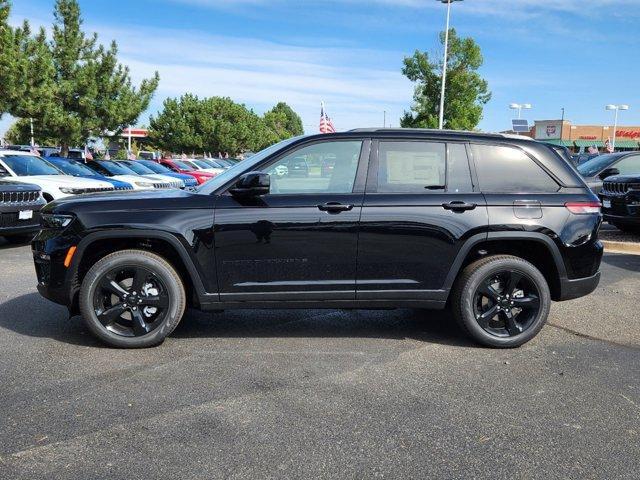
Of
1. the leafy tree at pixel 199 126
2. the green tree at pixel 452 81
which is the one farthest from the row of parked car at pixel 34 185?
the leafy tree at pixel 199 126

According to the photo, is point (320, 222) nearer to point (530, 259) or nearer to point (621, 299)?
point (530, 259)

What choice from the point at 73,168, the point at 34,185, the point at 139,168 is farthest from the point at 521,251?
the point at 139,168

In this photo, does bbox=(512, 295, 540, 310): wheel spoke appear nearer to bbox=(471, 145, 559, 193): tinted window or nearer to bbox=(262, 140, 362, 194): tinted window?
bbox=(471, 145, 559, 193): tinted window

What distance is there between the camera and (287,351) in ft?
15.0

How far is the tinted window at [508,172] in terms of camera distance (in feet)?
15.5

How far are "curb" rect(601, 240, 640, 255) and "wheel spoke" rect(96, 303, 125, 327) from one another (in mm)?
8134

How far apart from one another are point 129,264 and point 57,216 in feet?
2.35

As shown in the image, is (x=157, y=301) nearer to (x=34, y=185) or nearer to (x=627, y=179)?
(x=34, y=185)

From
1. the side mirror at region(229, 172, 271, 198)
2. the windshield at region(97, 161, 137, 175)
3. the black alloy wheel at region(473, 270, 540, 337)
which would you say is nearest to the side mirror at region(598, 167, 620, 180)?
the black alloy wheel at region(473, 270, 540, 337)

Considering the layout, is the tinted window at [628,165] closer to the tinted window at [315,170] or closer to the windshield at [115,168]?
the tinted window at [315,170]

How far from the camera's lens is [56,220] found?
456cm

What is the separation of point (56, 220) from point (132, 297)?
2.83ft

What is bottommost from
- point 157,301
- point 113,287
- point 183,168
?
point 157,301

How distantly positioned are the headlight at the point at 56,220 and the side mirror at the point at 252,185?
131cm
